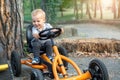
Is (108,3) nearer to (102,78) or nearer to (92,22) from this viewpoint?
(92,22)

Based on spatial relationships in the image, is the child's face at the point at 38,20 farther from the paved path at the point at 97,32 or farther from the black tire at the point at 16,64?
A: the paved path at the point at 97,32

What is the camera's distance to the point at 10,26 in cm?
752

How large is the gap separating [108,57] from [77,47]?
1.13 metres

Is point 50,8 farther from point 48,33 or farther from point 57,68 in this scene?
point 57,68

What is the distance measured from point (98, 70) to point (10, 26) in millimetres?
2484

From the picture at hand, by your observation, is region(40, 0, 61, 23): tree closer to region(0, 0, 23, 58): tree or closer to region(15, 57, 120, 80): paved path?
region(15, 57, 120, 80): paved path

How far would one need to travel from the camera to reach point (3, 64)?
3768 millimetres

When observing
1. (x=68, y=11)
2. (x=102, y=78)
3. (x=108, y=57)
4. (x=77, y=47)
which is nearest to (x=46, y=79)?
(x=102, y=78)

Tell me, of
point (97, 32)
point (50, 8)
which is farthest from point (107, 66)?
point (50, 8)

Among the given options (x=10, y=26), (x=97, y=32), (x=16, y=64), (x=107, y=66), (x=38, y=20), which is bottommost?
(x=97, y=32)

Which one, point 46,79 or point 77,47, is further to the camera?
point 77,47

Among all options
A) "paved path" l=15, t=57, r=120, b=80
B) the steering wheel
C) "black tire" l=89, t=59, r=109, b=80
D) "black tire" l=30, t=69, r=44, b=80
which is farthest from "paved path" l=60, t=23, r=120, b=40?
"black tire" l=30, t=69, r=44, b=80

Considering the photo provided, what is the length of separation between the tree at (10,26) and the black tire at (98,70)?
2223 millimetres

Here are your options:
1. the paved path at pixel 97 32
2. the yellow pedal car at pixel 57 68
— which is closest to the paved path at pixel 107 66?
the yellow pedal car at pixel 57 68
